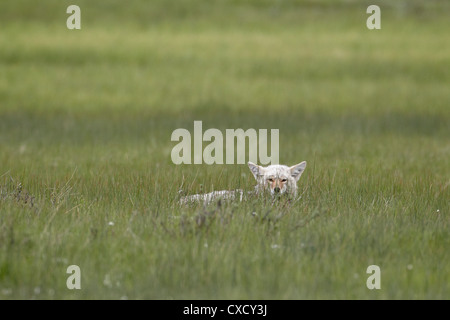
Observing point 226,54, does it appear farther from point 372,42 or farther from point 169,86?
point 372,42

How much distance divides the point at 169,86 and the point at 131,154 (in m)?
13.6

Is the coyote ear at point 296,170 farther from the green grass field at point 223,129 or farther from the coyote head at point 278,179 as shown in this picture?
the green grass field at point 223,129

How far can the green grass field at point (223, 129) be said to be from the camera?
727cm

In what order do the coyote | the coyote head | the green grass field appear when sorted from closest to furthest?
the green grass field < the coyote < the coyote head

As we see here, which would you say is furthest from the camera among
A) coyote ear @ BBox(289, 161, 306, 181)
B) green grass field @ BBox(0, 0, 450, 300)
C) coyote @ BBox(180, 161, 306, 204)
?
coyote ear @ BBox(289, 161, 306, 181)

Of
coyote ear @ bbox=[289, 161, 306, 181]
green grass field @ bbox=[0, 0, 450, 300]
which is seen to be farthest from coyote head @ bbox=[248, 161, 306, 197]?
green grass field @ bbox=[0, 0, 450, 300]

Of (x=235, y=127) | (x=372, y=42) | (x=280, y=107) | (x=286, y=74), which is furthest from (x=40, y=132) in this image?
(x=372, y=42)

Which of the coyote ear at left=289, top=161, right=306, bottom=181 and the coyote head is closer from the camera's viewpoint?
the coyote head

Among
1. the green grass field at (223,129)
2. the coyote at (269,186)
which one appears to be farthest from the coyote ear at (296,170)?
the green grass field at (223,129)

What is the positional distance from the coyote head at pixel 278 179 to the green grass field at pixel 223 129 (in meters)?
0.24

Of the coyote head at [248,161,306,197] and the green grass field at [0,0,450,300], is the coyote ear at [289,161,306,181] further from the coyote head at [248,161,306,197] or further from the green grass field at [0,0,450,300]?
the green grass field at [0,0,450,300]

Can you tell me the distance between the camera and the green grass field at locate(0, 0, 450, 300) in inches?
286

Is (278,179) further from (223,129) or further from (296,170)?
(223,129)

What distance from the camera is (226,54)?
106ft
